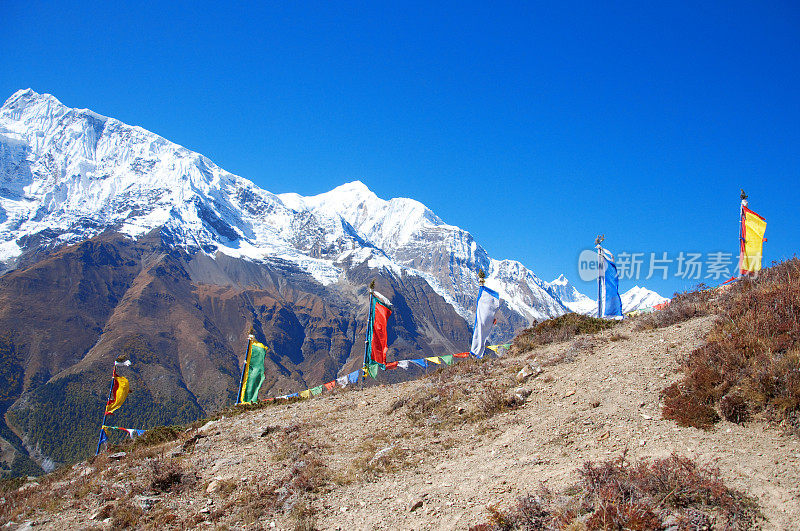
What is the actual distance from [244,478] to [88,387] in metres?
234

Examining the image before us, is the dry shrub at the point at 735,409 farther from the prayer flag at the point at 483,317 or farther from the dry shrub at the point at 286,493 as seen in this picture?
the prayer flag at the point at 483,317

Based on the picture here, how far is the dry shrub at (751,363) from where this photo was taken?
7412 mm

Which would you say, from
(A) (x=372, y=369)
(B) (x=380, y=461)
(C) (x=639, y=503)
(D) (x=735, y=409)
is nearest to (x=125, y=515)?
(B) (x=380, y=461)

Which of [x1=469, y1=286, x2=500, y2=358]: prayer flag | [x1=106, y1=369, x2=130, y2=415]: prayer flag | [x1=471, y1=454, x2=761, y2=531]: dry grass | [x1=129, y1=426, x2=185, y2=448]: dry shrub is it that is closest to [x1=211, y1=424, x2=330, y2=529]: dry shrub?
[x1=471, y1=454, x2=761, y2=531]: dry grass

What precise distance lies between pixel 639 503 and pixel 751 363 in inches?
166

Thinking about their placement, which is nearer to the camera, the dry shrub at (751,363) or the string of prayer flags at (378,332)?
the dry shrub at (751,363)

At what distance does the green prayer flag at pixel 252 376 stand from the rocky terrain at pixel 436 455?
6.25 meters

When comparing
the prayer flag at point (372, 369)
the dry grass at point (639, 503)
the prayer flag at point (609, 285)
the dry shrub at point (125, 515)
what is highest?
the prayer flag at point (609, 285)

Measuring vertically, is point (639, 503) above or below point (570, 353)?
below

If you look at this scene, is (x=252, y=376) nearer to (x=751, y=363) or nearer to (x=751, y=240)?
(x=751, y=363)

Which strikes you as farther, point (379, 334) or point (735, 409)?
point (379, 334)

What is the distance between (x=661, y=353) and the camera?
11.3 m

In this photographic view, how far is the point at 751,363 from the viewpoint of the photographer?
8172 mm

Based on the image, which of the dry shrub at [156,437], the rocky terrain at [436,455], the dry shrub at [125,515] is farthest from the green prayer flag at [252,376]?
the dry shrub at [125,515]
